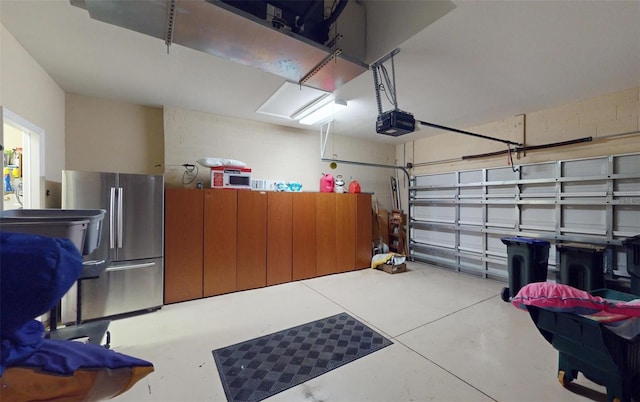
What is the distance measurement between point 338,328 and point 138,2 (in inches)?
130

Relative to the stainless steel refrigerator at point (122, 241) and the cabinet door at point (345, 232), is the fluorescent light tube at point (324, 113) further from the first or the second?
the stainless steel refrigerator at point (122, 241)

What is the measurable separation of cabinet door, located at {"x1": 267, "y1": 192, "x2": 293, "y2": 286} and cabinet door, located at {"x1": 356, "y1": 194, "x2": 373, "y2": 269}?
154 centimetres

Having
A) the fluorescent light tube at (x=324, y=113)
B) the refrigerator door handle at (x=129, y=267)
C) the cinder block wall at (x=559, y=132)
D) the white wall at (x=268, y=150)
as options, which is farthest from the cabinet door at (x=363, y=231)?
the refrigerator door handle at (x=129, y=267)

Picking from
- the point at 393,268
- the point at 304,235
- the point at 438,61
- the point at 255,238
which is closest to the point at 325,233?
the point at 304,235

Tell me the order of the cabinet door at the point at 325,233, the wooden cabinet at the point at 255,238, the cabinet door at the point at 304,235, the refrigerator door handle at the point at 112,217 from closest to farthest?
the refrigerator door handle at the point at 112,217 < the wooden cabinet at the point at 255,238 < the cabinet door at the point at 304,235 < the cabinet door at the point at 325,233

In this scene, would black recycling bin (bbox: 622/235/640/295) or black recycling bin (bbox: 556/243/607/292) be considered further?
black recycling bin (bbox: 556/243/607/292)

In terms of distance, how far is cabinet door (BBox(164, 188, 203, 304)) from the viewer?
3443mm

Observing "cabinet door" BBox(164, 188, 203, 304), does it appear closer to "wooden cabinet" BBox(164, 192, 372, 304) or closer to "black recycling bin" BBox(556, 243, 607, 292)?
"wooden cabinet" BBox(164, 192, 372, 304)

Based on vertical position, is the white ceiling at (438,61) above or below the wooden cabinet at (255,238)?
above

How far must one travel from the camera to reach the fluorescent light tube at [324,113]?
3691 millimetres

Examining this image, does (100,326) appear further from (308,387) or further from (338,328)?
(338,328)

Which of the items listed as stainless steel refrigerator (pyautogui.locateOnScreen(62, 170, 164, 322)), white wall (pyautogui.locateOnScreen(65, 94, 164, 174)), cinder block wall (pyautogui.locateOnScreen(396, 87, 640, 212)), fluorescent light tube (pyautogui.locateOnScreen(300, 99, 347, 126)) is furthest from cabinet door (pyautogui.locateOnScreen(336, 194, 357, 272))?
white wall (pyautogui.locateOnScreen(65, 94, 164, 174))

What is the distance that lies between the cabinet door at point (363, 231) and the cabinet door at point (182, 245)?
3016 mm

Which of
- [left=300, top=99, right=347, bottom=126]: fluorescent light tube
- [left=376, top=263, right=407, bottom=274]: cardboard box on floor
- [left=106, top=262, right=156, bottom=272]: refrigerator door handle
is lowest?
[left=376, top=263, right=407, bottom=274]: cardboard box on floor
